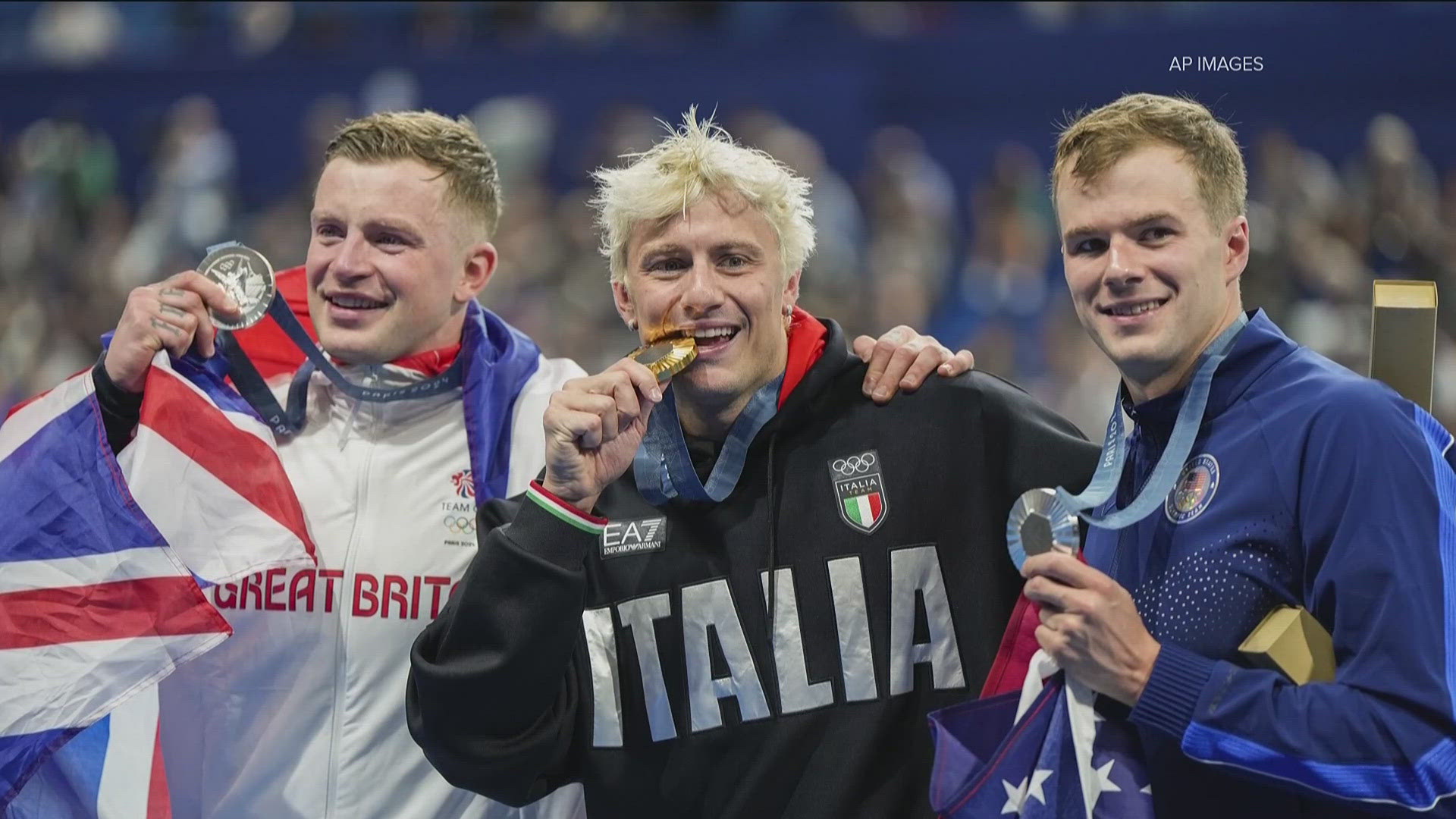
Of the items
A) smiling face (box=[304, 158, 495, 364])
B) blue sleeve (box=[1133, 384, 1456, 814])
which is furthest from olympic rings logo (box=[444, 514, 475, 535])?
blue sleeve (box=[1133, 384, 1456, 814])

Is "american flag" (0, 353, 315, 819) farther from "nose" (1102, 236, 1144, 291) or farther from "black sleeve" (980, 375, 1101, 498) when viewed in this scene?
"nose" (1102, 236, 1144, 291)

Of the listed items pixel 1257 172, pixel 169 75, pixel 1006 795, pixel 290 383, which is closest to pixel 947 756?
pixel 1006 795

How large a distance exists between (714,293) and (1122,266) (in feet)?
2.53

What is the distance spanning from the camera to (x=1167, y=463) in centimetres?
219

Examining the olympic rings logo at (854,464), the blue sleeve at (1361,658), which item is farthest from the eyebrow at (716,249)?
the blue sleeve at (1361,658)

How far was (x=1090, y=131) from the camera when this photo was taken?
Answer: 7.58ft

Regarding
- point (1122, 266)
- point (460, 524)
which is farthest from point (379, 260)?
point (1122, 266)

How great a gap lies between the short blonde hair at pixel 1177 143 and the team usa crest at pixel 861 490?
676 mm

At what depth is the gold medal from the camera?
8.45 ft

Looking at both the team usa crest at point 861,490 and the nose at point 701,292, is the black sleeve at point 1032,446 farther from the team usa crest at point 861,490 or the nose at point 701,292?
the nose at point 701,292

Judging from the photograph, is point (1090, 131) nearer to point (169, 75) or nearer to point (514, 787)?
point (514, 787)

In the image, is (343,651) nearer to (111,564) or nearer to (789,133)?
(111,564)

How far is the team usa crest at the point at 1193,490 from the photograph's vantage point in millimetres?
2158

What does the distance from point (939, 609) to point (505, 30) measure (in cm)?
859
